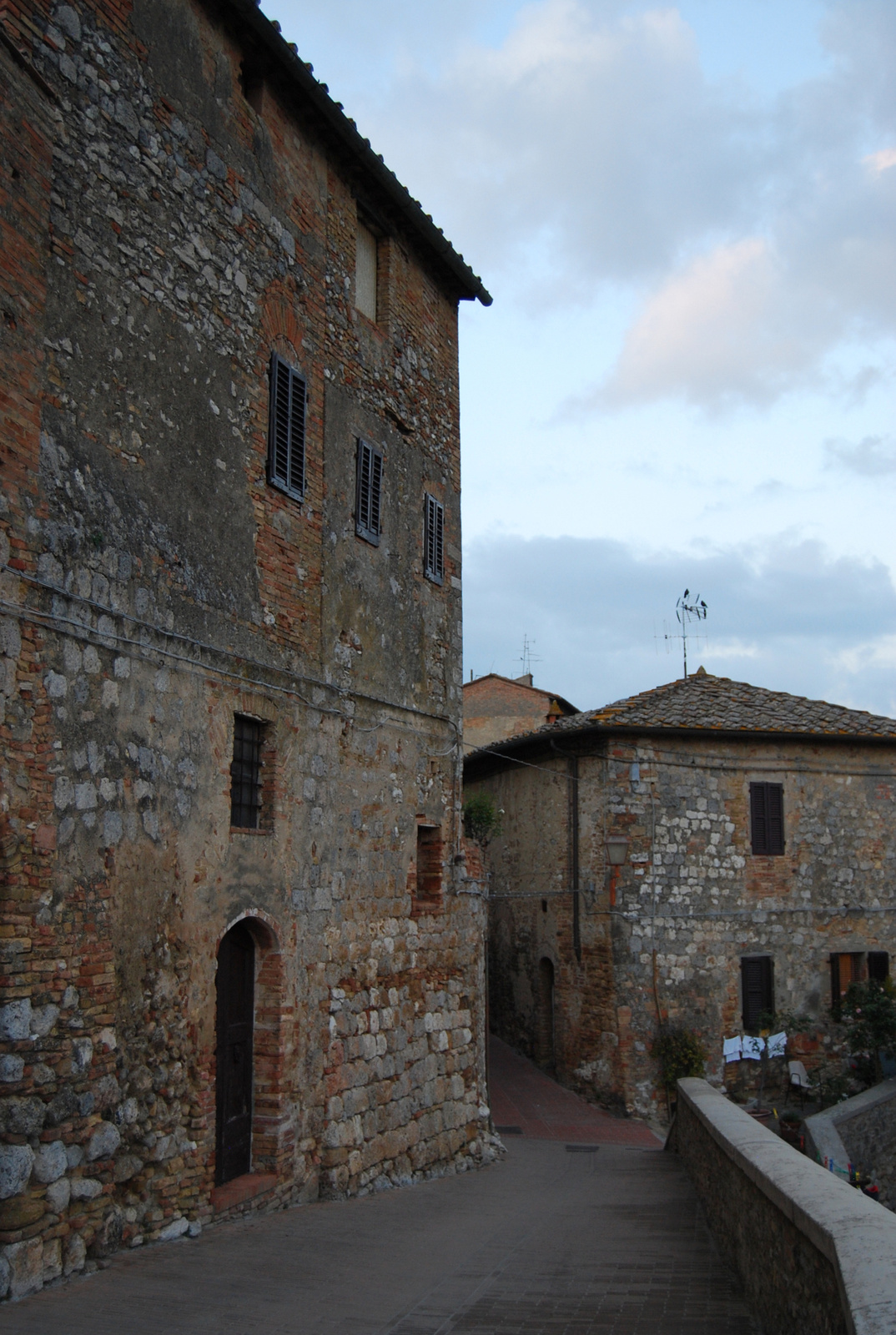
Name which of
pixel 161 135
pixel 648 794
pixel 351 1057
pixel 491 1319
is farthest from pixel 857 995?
pixel 161 135

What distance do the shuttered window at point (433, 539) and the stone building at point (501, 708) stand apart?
16.5 metres

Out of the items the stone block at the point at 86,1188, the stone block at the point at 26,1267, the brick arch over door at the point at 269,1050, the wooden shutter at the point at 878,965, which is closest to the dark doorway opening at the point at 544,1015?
the wooden shutter at the point at 878,965

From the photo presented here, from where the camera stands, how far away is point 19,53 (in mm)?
6844

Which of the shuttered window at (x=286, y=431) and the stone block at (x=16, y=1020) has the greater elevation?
the shuttered window at (x=286, y=431)

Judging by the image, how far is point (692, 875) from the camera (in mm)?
17672

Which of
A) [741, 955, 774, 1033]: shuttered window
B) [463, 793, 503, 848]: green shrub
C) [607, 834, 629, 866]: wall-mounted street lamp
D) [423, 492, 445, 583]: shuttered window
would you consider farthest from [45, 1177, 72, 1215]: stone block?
[741, 955, 774, 1033]: shuttered window

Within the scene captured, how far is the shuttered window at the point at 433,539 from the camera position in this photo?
1261 cm

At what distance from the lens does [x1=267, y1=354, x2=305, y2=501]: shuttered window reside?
9703 millimetres

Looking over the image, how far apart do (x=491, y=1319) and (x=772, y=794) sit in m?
13.8

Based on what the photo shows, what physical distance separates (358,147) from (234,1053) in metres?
8.73

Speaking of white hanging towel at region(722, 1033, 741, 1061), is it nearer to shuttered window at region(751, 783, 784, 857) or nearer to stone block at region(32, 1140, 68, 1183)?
shuttered window at region(751, 783, 784, 857)

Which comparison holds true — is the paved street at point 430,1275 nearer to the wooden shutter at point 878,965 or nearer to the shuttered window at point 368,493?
A: the shuttered window at point 368,493

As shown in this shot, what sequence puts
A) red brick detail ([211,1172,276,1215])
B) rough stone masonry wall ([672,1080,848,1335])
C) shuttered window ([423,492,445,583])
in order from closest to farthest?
1. rough stone masonry wall ([672,1080,848,1335])
2. red brick detail ([211,1172,276,1215])
3. shuttered window ([423,492,445,583])

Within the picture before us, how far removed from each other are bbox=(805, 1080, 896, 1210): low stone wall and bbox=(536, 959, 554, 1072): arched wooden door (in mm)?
4882
